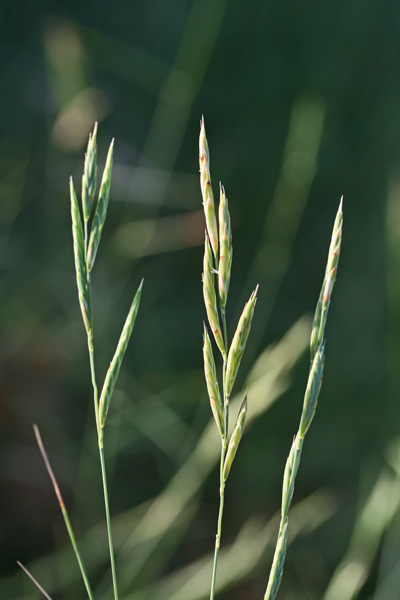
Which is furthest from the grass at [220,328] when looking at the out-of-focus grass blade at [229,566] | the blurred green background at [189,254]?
the blurred green background at [189,254]

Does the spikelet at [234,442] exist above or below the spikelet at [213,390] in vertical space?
below

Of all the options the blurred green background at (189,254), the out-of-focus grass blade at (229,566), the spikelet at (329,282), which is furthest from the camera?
the blurred green background at (189,254)

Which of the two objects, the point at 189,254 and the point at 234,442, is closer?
the point at 234,442

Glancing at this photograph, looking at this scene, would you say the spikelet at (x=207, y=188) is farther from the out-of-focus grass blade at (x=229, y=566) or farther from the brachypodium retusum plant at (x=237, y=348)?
the out-of-focus grass blade at (x=229, y=566)

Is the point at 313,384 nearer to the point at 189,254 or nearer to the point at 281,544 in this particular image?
the point at 281,544

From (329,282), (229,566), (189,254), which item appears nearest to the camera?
(329,282)

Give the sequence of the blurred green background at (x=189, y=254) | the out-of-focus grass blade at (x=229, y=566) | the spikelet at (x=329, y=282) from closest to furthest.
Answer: the spikelet at (x=329, y=282) < the out-of-focus grass blade at (x=229, y=566) < the blurred green background at (x=189, y=254)

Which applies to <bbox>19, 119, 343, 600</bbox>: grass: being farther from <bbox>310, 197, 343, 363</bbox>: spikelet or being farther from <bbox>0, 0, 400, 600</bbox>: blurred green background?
<bbox>0, 0, 400, 600</bbox>: blurred green background

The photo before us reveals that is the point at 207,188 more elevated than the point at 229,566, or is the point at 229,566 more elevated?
the point at 207,188

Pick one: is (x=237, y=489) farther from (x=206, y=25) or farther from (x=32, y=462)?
(x=206, y=25)

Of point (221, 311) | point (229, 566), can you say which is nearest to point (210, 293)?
point (221, 311)
